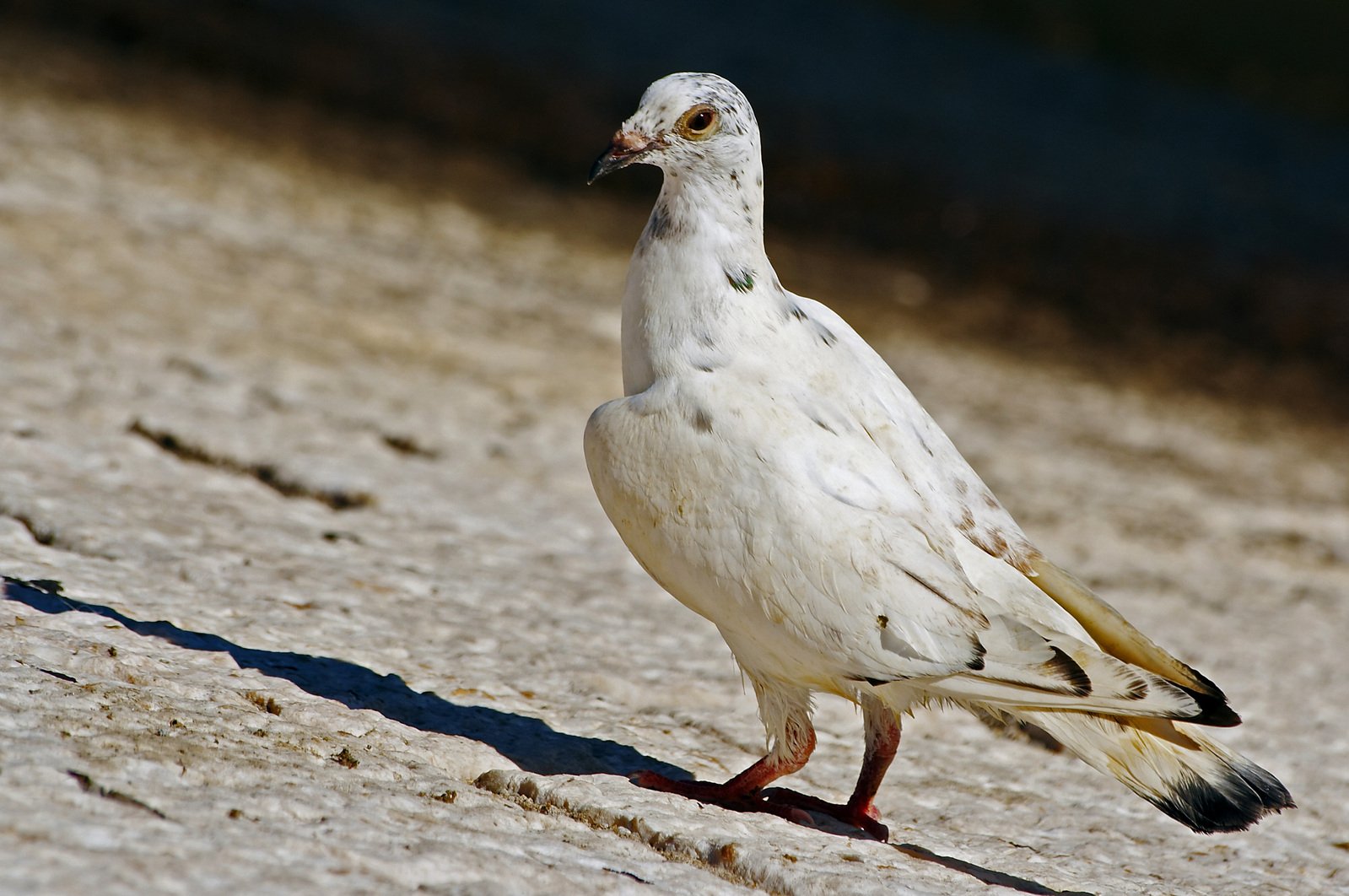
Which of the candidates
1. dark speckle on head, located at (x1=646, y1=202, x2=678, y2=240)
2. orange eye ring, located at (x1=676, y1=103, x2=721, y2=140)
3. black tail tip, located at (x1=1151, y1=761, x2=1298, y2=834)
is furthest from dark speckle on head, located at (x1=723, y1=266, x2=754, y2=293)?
black tail tip, located at (x1=1151, y1=761, x2=1298, y2=834)

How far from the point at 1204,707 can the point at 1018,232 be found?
848 cm

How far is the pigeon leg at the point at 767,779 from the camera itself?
3.24m

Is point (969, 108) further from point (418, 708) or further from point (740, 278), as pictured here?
point (418, 708)

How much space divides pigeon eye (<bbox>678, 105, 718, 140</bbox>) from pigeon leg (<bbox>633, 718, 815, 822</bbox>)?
1274 mm

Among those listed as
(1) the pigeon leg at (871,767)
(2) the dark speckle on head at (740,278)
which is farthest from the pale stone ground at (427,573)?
(2) the dark speckle on head at (740,278)

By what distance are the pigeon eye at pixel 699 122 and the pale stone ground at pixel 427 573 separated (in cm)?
135

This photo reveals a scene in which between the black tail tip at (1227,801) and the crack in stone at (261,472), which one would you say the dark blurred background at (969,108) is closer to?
the crack in stone at (261,472)

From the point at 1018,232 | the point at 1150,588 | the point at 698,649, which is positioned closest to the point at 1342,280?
the point at 1018,232

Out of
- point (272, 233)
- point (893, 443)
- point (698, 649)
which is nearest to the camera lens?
point (893, 443)

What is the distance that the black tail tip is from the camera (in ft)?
9.73

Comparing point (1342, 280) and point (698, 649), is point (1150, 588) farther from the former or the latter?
point (1342, 280)

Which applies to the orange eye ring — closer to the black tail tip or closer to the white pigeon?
the white pigeon

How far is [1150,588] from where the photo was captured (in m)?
5.44

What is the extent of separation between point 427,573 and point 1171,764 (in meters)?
2.12
